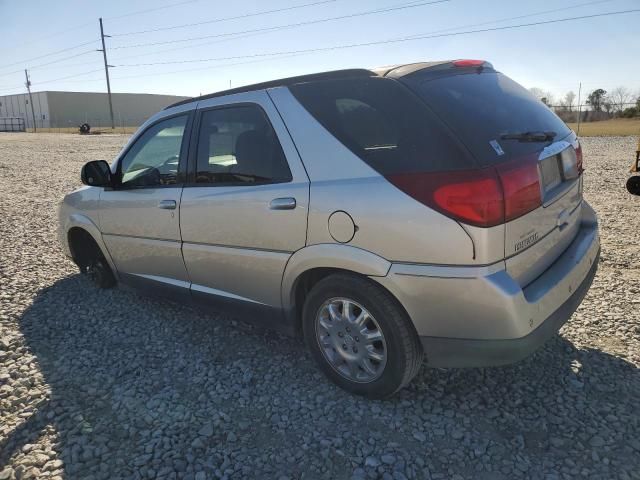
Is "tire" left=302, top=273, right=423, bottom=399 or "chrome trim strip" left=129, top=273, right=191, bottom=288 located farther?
"chrome trim strip" left=129, top=273, right=191, bottom=288


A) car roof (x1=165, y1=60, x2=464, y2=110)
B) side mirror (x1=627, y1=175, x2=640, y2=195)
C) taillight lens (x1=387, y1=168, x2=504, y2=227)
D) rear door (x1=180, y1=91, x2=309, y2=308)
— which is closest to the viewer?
taillight lens (x1=387, y1=168, x2=504, y2=227)

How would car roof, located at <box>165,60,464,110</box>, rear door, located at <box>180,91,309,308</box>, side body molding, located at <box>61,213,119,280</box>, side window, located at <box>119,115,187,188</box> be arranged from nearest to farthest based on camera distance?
car roof, located at <box>165,60,464,110</box>, rear door, located at <box>180,91,309,308</box>, side window, located at <box>119,115,187,188</box>, side body molding, located at <box>61,213,119,280</box>

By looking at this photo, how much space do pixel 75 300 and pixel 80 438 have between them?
2.31 metres

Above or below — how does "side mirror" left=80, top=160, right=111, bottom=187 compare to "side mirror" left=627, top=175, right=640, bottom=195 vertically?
above

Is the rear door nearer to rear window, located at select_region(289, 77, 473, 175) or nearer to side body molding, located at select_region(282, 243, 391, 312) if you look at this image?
side body molding, located at select_region(282, 243, 391, 312)

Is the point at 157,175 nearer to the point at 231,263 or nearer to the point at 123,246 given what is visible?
the point at 123,246

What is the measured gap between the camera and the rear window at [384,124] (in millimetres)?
2340

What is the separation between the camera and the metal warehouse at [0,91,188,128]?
77.5m

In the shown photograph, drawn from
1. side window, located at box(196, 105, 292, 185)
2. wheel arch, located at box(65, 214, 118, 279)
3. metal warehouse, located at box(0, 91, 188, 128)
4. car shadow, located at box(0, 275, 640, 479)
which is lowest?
car shadow, located at box(0, 275, 640, 479)

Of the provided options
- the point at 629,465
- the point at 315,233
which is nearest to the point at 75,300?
the point at 315,233

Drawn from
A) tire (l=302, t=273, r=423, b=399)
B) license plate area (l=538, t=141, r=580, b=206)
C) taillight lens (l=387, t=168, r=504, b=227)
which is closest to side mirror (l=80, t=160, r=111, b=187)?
tire (l=302, t=273, r=423, b=399)

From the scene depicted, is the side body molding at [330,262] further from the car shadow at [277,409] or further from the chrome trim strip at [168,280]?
the chrome trim strip at [168,280]

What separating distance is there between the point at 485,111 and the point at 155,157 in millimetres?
2559

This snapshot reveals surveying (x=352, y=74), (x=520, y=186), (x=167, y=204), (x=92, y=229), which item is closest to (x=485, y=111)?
(x=520, y=186)
